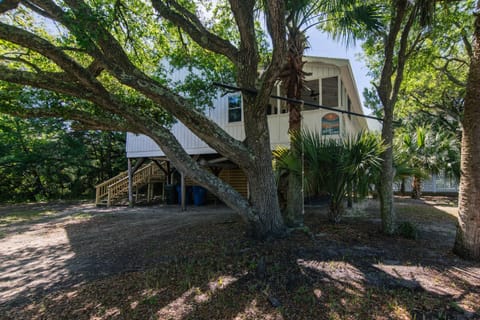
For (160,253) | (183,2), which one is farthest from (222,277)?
(183,2)

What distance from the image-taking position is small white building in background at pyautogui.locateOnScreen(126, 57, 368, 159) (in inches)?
293

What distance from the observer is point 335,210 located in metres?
5.12

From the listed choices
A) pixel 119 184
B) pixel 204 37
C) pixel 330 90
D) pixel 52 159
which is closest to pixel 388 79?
pixel 204 37

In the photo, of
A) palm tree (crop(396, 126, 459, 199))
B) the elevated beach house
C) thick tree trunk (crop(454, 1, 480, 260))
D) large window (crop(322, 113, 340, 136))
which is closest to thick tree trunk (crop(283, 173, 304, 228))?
the elevated beach house

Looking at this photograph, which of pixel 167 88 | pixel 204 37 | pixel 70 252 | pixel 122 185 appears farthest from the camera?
pixel 122 185

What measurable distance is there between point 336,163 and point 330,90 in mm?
5723

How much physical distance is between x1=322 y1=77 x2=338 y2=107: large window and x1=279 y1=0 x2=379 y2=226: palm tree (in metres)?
2.77

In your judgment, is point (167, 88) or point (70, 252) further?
point (70, 252)

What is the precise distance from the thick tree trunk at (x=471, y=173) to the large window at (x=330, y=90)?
4848 mm

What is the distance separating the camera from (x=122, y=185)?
11.7 m

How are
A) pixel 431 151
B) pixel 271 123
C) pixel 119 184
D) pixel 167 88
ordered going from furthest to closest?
pixel 119 184
pixel 431 151
pixel 271 123
pixel 167 88

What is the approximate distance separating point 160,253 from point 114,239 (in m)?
1.73

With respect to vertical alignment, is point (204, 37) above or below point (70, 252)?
above

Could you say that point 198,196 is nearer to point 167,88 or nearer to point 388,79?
point 167,88
